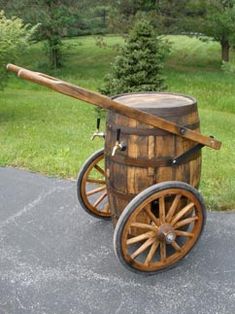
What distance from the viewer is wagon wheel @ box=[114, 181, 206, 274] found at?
305 cm

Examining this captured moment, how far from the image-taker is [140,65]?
7.50m

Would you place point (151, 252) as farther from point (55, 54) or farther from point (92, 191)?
point (55, 54)

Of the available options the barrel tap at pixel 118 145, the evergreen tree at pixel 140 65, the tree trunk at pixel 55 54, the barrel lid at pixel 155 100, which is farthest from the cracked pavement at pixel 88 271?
the tree trunk at pixel 55 54

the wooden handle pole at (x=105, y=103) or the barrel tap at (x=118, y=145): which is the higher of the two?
the wooden handle pole at (x=105, y=103)

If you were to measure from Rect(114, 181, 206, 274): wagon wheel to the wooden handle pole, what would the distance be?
0.35m

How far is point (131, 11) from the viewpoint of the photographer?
51.5ft

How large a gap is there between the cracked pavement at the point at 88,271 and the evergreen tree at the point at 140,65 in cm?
361

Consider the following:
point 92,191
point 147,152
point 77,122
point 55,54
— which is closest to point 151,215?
point 147,152

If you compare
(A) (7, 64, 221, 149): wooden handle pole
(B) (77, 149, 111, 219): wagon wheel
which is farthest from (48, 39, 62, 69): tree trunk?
(A) (7, 64, 221, 149): wooden handle pole

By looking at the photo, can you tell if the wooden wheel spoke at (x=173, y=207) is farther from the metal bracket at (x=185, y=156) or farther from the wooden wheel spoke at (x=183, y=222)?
the metal bracket at (x=185, y=156)

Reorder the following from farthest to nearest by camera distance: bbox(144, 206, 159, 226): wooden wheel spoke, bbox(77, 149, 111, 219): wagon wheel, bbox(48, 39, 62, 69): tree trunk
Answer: bbox(48, 39, 62, 69): tree trunk < bbox(77, 149, 111, 219): wagon wheel < bbox(144, 206, 159, 226): wooden wheel spoke

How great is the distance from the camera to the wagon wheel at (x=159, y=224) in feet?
10.0

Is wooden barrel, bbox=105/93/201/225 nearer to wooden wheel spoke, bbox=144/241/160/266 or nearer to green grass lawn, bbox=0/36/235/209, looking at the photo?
wooden wheel spoke, bbox=144/241/160/266

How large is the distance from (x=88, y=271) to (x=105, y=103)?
4.16ft
